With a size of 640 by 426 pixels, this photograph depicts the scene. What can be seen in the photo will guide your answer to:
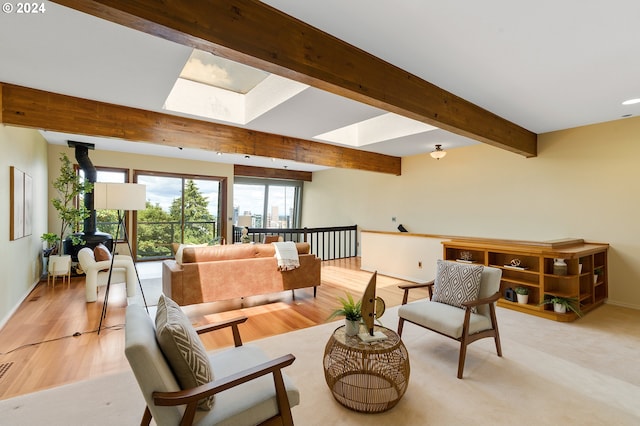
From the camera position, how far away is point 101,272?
430 centimetres

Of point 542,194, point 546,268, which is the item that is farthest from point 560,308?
point 542,194

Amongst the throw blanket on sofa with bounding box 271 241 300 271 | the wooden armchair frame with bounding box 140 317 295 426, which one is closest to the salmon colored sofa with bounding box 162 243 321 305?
the throw blanket on sofa with bounding box 271 241 300 271

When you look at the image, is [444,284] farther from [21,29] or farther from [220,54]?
[21,29]

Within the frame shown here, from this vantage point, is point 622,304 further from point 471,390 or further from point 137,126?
point 137,126

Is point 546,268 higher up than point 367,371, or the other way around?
point 546,268

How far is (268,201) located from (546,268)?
7.76 metres

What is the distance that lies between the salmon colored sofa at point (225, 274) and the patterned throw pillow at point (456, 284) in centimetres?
197

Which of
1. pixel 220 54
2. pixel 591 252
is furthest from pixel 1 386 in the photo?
pixel 591 252

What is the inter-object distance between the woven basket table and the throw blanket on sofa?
79.6 inches

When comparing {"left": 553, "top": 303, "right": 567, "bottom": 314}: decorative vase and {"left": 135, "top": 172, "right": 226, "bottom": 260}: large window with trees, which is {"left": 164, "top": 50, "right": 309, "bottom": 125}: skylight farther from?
Result: {"left": 135, "top": 172, "right": 226, "bottom": 260}: large window with trees

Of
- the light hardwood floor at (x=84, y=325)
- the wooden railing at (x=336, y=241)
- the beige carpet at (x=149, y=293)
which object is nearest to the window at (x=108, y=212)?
the light hardwood floor at (x=84, y=325)

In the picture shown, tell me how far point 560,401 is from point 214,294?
11.1 ft

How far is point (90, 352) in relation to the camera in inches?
107

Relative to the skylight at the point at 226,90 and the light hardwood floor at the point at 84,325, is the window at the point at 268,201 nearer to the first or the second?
the light hardwood floor at the point at 84,325
